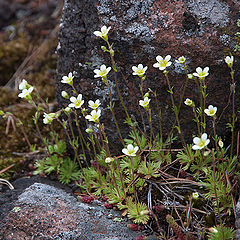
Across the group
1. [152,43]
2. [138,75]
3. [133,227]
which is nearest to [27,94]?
[138,75]

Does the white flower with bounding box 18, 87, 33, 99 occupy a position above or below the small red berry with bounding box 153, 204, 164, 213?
above

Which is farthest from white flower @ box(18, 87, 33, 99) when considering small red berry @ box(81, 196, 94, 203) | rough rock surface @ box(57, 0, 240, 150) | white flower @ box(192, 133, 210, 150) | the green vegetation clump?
white flower @ box(192, 133, 210, 150)

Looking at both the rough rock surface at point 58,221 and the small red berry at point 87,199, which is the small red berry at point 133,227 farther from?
the small red berry at point 87,199

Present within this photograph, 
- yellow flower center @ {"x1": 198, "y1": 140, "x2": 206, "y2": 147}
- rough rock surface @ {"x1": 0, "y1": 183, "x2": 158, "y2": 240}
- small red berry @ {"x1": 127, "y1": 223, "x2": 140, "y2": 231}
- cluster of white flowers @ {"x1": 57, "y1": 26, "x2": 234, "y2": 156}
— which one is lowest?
small red berry @ {"x1": 127, "y1": 223, "x2": 140, "y2": 231}

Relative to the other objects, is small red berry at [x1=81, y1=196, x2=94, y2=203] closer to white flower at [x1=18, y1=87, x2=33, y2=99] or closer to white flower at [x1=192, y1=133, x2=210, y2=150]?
white flower at [x1=18, y1=87, x2=33, y2=99]

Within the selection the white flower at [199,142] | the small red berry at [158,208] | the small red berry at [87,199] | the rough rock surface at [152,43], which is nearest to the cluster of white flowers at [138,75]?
the white flower at [199,142]

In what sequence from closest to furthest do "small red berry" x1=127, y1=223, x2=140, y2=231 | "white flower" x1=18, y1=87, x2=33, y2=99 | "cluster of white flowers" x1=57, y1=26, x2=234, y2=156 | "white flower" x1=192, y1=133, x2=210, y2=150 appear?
"white flower" x1=192, y1=133, x2=210, y2=150 < "cluster of white flowers" x1=57, y1=26, x2=234, y2=156 < "small red berry" x1=127, y1=223, x2=140, y2=231 < "white flower" x1=18, y1=87, x2=33, y2=99

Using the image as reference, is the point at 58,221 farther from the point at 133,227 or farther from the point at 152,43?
the point at 152,43

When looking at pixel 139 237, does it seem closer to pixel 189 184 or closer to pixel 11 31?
pixel 189 184
